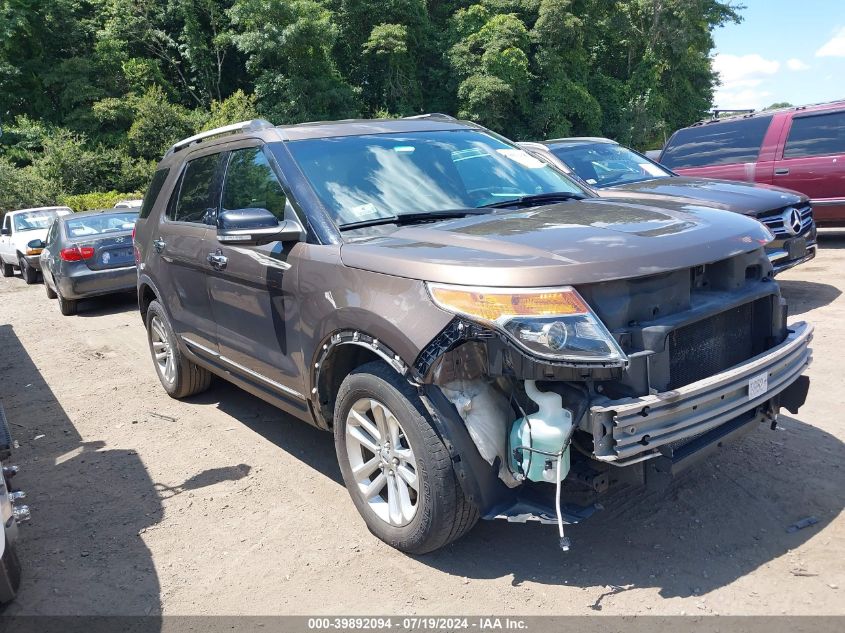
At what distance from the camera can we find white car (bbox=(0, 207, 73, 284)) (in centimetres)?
1476

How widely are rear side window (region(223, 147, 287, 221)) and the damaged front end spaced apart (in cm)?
147

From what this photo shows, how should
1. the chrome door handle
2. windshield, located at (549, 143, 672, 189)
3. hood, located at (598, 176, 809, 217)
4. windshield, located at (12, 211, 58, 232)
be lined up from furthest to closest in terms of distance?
windshield, located at (12, 211, 58, 232)
windshield, located at (549, 143, 672, 189)
hood, located at (598, 176, 809, 217)
the chrome door handle

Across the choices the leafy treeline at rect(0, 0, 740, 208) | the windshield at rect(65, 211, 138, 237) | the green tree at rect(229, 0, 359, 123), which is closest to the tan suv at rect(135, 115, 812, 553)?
the windshield at rect(65, 211, 138, 237)

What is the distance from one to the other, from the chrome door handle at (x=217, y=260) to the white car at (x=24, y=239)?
12.0m

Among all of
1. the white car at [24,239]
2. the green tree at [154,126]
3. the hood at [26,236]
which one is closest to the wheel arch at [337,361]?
the white car at [24,239]

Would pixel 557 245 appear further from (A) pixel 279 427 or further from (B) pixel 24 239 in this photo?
(B) pixel 24 239

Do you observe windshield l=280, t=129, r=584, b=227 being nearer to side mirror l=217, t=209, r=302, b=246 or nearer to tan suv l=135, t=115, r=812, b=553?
tan suv l=135, t=115, r=812, b=553

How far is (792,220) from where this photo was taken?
22.1ft

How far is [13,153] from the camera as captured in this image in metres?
32.1

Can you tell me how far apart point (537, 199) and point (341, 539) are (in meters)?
2.12

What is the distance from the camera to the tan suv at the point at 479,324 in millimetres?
2664

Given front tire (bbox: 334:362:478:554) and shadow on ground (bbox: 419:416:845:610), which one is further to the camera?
shadow on ground (bbox: 419:416:845:610)

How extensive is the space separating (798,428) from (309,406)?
2.89 metres

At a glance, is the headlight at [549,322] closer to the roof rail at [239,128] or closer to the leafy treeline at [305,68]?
the roof rail at [239,128]
